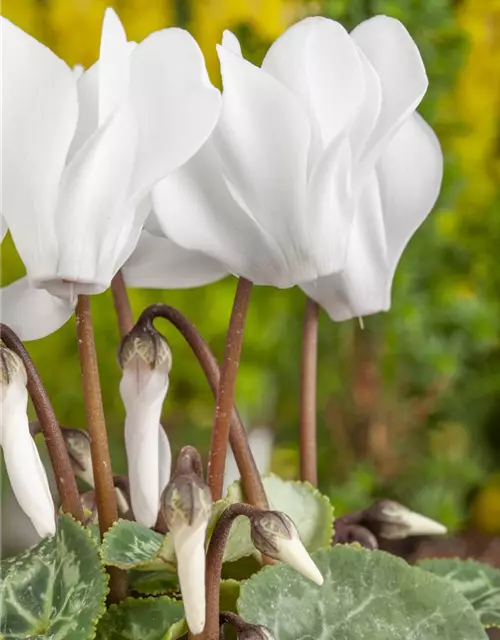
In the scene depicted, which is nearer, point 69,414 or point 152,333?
point 152,333

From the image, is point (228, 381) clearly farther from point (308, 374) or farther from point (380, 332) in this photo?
point (380, 332)

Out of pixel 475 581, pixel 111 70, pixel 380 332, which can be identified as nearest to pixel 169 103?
pixel 111 70

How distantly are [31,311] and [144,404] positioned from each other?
0.33ft

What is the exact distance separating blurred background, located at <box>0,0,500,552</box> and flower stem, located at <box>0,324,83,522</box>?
770 millimetres

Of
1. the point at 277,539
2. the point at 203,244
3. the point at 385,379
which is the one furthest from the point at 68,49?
the point at 277,539

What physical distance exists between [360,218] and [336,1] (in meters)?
0.66

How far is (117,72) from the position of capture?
0.49 m

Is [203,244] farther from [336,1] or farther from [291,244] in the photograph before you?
[336,1]

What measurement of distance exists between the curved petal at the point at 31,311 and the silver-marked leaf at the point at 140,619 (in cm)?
18

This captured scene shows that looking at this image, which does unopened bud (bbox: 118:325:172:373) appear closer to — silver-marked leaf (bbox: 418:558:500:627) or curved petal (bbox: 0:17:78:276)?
curved petal (bbox: 0:17:78:276)

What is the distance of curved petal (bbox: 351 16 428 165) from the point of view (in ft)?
1.68

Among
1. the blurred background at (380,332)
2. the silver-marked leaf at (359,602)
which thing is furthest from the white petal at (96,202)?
the blurred background at (380,332)

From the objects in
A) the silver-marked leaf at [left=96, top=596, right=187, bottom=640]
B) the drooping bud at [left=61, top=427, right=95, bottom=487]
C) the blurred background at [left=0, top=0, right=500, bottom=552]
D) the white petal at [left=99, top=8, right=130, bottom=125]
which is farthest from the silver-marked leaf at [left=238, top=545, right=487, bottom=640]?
the blurred background at [left=0, top=0, right=500, bottom=552]

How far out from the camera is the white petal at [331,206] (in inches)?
19.4
